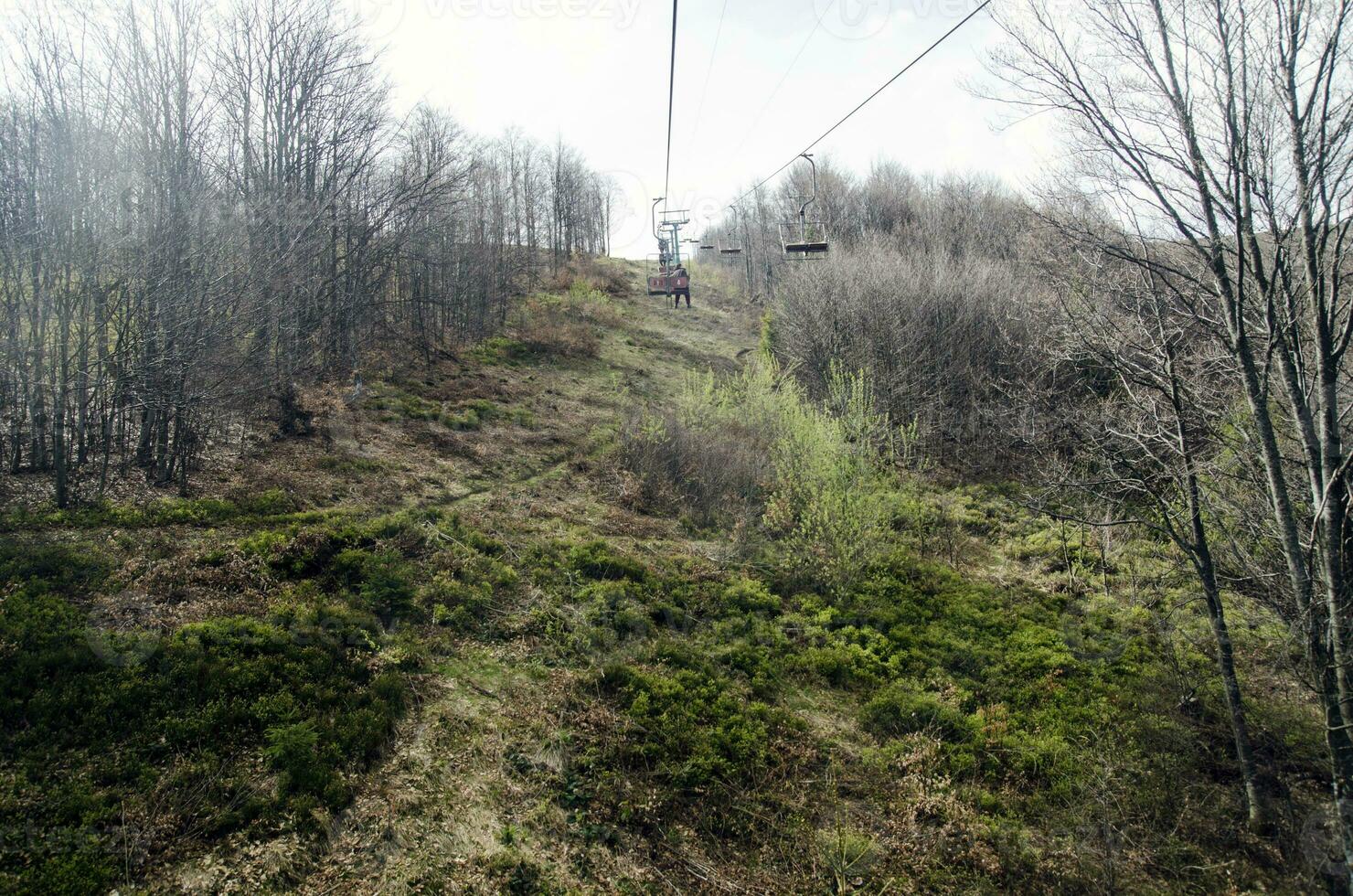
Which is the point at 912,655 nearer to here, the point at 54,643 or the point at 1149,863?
the point at 1149,863

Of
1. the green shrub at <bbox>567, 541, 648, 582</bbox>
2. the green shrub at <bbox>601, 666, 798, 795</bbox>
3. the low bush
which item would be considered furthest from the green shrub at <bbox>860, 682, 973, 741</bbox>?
the green shrub at <bbox>567, 541, 648, 582</bbox>

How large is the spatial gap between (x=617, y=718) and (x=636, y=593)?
2.57 metres

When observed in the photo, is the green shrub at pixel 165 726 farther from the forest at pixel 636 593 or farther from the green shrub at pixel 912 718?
the green shrub at pixel 912 718

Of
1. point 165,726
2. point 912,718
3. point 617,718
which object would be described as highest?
point 165,726

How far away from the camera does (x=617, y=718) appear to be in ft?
24.4

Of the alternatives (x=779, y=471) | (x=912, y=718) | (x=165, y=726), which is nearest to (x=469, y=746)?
(x=165, y=726)

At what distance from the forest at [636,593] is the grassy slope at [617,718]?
4cm

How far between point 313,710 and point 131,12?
1156 centimetres

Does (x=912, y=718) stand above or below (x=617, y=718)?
below

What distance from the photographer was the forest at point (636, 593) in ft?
19.4

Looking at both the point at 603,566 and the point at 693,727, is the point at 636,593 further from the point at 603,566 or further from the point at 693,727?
the point at 693,727

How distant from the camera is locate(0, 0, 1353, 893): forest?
19.4ft

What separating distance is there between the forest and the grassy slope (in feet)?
0.14

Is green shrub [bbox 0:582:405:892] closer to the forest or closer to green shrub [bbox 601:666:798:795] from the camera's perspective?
the forest
